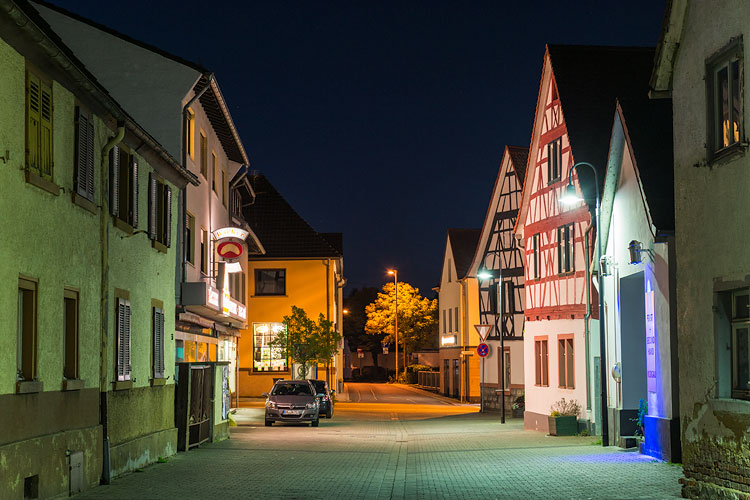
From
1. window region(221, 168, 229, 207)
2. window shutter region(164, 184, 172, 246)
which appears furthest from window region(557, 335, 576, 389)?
window region(221, 168, 229, 207)

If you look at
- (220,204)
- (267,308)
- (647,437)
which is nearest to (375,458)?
(647,437)

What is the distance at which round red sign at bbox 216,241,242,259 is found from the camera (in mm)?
32375

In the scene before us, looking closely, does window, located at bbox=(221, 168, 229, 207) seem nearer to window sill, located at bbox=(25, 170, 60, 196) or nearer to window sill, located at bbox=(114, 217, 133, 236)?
window sill, located at bbox=(114, 217, 133, 236)

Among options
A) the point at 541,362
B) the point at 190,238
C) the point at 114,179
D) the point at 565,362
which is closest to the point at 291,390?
the point at 190,238

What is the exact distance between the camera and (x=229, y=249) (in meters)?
32.5

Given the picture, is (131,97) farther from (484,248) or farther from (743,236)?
(484,248)

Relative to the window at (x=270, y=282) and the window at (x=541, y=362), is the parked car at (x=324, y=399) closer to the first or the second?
the window at (x=541, y=362)

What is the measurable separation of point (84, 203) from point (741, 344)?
945cm

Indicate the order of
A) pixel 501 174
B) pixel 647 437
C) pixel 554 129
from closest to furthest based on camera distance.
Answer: pixel 647 437
pixel 554 129
pixel 501 174

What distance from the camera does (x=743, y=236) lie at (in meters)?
12.8

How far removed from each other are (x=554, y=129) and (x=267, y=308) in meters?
30.4

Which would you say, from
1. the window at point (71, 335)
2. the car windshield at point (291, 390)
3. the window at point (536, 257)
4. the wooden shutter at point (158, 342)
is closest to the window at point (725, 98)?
the window at point (71, 335)

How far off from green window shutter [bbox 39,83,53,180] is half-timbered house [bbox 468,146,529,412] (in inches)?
1354

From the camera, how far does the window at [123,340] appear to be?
58.1 ft
